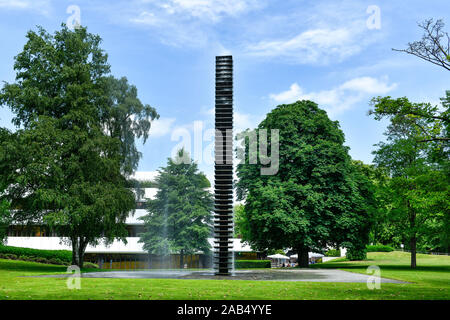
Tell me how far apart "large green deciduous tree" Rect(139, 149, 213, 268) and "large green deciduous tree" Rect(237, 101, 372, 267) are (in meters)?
8.25

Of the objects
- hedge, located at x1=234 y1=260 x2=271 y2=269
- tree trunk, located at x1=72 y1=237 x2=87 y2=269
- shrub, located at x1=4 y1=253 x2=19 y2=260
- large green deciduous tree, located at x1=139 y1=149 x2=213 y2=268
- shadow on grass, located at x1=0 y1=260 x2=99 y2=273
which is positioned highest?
large green deciduous tree, located at x1=139 y1=149 x2=213 y2=268

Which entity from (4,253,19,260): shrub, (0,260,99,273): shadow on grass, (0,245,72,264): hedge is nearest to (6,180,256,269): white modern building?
(0,245,72,264): hedge

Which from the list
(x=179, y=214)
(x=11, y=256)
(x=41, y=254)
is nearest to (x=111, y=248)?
(x=41, y=254)

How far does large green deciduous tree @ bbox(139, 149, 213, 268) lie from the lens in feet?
156

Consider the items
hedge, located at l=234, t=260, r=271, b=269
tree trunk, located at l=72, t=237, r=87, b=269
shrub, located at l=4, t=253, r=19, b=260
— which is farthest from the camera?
shrub, located at l=4, t=253, r=19, b=260

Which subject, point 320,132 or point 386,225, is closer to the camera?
point 320,132

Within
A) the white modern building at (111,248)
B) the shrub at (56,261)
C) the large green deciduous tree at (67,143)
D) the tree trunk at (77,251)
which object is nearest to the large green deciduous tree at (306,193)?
the large green deciduous tree at (67,143)

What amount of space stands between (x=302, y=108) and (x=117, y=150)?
639 inches

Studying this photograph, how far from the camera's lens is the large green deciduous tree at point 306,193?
36.3 m

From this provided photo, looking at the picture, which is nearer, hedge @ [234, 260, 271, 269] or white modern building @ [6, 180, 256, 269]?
hedge @ [234, 260, 271, 269]

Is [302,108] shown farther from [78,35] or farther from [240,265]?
[78,35]

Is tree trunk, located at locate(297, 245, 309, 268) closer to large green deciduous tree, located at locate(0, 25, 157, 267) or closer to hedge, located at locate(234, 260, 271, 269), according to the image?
hedge, located at locate(234, 260, 271, 269)

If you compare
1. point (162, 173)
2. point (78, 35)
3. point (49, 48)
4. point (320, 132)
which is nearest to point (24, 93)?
point (49, 48)

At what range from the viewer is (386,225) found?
46.0 metres
